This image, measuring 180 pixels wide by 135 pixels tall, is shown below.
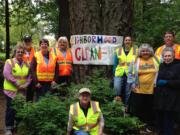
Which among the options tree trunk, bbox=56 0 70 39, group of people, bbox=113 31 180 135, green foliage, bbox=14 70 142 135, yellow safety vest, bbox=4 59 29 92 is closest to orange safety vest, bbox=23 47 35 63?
yellow safety vest, bbox=4 59 29 92

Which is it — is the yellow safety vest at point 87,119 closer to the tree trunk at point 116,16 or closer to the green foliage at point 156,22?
the tree trunk at point 116,16

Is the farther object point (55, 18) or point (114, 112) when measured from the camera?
point (55, 18)

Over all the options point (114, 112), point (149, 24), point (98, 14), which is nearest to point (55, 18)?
point (149, 24)

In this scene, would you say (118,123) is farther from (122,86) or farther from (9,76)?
(9,76)

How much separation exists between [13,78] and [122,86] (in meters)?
2.17

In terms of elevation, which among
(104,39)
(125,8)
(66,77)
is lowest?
(66,77)

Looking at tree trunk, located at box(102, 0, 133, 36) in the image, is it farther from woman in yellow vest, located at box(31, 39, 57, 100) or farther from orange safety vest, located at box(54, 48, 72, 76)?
woman in yellow vest, located at box(31, 39, 57, 100)

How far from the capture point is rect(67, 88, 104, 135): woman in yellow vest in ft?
21.2

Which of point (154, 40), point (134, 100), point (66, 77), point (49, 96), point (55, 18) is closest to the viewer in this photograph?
point (49, 96)

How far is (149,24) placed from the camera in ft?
56.9

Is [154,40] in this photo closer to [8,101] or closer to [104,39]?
[104,39]

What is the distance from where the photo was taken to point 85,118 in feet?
21.2

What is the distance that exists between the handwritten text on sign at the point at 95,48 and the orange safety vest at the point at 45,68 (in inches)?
26.9

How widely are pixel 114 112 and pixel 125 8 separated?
239 cm
